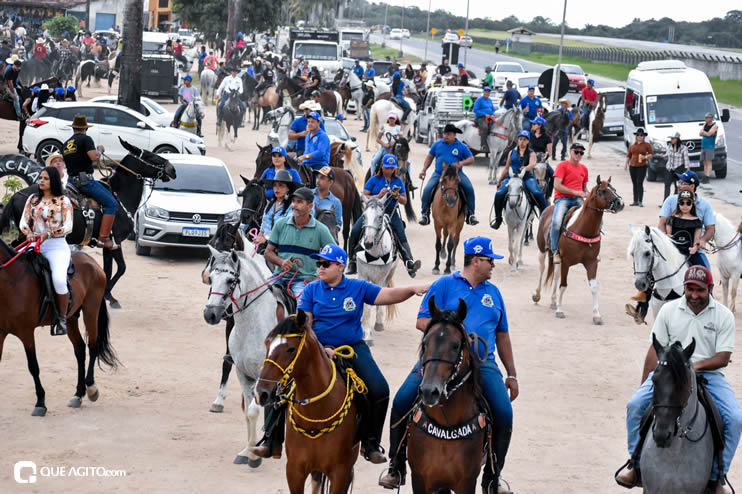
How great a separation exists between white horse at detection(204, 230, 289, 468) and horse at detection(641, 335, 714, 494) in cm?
356

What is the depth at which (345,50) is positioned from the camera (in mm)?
77688

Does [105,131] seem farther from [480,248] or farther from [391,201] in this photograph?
[480,248]

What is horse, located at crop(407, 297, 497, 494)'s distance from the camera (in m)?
6.56

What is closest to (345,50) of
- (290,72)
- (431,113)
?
(290,72)

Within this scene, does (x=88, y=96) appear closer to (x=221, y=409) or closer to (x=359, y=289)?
(x=221, y=409)

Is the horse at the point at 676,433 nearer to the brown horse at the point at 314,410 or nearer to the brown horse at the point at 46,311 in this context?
the brown horse at the point at 314,410

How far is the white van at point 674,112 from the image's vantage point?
96.2 ft

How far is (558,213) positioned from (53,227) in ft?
27.5

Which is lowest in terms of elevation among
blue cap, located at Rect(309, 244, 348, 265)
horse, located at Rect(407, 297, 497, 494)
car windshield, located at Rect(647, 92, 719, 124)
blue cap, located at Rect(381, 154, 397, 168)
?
horse, located at Rect(407, 297, 497, 494)

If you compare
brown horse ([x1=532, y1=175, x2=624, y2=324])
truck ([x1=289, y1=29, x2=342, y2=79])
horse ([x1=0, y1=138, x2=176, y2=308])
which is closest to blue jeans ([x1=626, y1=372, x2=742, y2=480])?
brown horse ([x1=532, y1=175, x2=624, y2=324])

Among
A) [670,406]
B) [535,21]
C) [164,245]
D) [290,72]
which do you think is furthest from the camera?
[535,21]

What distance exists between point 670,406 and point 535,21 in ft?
627

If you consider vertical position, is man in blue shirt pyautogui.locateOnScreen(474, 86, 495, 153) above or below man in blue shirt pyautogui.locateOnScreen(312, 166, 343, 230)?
above

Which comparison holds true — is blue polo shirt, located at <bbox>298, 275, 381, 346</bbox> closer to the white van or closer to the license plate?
the license plate
